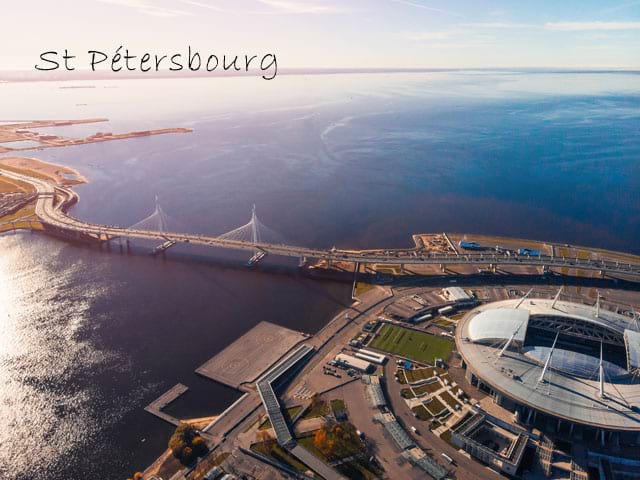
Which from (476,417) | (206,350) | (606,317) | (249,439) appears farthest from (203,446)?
(606,317)

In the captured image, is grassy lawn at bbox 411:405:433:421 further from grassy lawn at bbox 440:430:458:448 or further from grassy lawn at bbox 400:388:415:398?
grassy lawn at bbox 440:430:458:448

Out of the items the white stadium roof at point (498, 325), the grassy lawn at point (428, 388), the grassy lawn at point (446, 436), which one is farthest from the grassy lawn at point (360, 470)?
the white stadium roof at point (498, 325)

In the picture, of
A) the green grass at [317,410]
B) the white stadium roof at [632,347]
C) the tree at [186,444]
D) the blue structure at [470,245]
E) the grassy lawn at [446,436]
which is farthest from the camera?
the blue structure at [470,245]

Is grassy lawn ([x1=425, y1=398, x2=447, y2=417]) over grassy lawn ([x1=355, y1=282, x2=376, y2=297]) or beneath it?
beneath

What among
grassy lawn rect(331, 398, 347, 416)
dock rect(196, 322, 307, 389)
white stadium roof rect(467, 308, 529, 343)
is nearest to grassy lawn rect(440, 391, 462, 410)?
white stadium roof rect(467, 308, 529, 343)

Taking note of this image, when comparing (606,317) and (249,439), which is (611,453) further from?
(249,439)

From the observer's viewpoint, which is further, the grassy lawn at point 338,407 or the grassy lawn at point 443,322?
the grassy lawn at point 443,322

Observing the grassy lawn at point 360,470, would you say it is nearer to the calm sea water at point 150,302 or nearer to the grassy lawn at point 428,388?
the grassy lawn at point 428,388
